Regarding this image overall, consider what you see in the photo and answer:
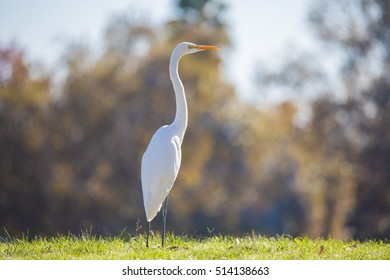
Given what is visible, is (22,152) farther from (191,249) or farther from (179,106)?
(191,249)

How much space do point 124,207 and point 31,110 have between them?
437cm

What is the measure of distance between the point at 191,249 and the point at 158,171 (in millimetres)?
1262

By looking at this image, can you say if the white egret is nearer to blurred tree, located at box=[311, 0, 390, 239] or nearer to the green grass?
the green grass

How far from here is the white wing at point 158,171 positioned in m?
7.31

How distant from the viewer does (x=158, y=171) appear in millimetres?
7391

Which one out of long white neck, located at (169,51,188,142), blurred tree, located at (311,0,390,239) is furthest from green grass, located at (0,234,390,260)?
blurred tree, located at (311,0,390,239)

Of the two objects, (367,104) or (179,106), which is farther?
(367,104)

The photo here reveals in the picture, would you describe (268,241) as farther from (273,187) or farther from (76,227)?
(273,187)

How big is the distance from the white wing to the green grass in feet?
1.40

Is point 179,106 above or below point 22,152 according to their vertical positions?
above

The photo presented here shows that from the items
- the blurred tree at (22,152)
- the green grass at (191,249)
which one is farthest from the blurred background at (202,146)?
the green grass at (191,249)

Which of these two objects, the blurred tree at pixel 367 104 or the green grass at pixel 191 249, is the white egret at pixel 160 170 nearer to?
the green grass at pixel 191 249

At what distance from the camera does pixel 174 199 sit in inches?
837

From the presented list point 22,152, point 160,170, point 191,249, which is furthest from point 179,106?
point 22,152
